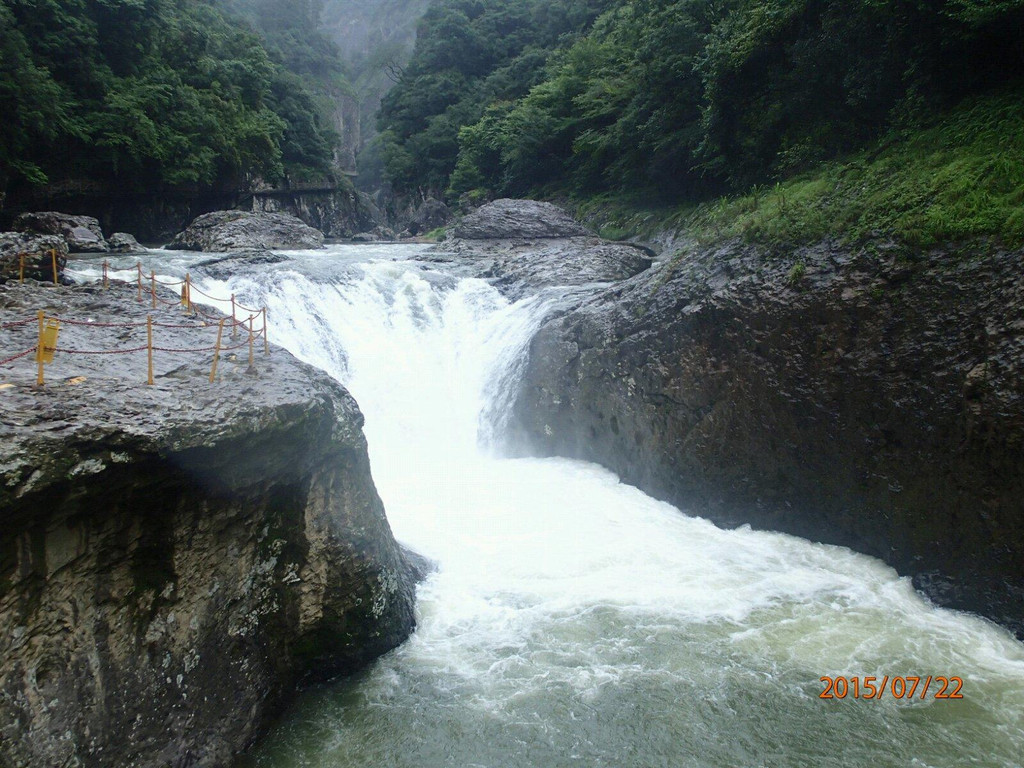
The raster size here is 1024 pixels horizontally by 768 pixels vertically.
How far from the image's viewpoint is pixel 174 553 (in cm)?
A: 502

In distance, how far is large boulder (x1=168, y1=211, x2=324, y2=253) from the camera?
23.5m

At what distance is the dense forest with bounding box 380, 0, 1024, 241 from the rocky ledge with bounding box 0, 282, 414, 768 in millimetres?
8691

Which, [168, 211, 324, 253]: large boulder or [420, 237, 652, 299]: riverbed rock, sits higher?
[168, 211, 324, 253]: large boulder

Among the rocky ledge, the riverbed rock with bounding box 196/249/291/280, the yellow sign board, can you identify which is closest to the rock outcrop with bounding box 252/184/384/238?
the riverbed rock with bounding box 196/249/291/280

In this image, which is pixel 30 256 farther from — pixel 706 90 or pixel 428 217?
pixel 428 217

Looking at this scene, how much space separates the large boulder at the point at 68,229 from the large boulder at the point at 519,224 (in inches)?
471

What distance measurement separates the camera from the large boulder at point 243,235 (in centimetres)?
2355

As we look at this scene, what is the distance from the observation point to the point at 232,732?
17.1 ft

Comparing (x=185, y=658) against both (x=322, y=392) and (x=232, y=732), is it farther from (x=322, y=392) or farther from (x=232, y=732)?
(x=322, y=392)

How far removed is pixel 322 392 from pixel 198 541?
170 centimetres

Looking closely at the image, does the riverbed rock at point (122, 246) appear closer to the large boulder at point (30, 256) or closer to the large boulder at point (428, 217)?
the large boulder at point (30, 256)

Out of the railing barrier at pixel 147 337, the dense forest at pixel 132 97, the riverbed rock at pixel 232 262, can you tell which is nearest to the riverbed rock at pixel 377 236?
the dense forest at pixel 132 97
